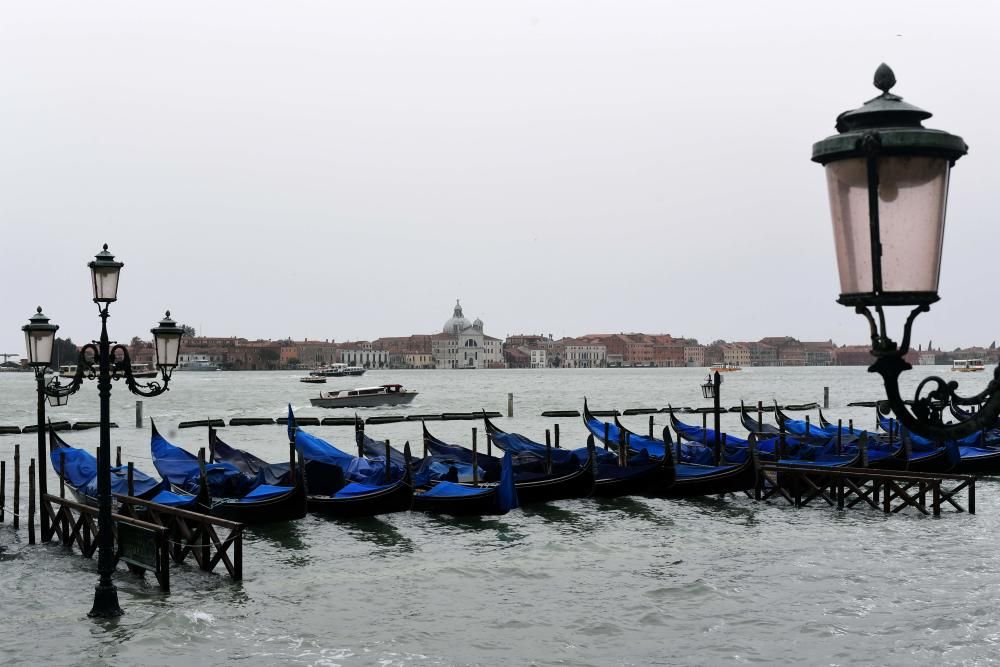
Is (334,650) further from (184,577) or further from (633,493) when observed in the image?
(633,493)

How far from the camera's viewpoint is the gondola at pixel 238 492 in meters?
11.2

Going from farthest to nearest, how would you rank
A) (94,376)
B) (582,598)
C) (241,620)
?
(582,598) → (241,620) → (94,376)

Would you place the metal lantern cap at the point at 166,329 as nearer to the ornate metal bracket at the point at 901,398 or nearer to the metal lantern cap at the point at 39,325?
the metal lantern cap at the point at 39,325

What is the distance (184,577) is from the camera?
850 centimetres

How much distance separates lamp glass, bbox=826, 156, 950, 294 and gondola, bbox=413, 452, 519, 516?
9872 millimetres

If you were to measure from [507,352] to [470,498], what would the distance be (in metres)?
126

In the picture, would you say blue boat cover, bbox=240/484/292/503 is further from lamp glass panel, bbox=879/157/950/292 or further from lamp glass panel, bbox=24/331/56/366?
lamp glass panel, bbox=879/157/950/292

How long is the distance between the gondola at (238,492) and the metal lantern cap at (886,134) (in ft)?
33.2

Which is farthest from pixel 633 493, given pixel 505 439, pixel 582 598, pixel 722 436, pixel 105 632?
pixel 105 632

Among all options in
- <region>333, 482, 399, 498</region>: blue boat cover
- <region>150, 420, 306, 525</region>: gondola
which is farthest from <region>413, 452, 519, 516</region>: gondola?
<region>150, 420, 306, 525</region>: gondola

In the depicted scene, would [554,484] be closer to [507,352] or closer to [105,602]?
[105,602]

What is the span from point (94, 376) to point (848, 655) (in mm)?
5493

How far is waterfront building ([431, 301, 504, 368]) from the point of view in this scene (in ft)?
422

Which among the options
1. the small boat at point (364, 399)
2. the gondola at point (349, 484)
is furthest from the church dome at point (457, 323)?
the gondola at point (349, 484)
